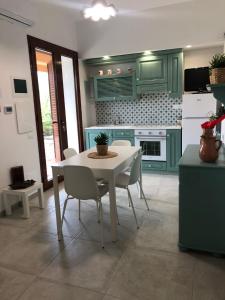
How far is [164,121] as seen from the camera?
16.1 ft

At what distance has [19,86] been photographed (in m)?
3.35

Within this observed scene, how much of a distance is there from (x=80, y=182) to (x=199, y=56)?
3.49 m

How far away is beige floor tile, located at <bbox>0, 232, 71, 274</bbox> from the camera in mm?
2082

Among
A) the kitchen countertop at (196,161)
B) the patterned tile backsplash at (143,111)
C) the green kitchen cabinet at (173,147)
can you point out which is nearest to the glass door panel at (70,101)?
the patterned tile backsplash at (143,111)

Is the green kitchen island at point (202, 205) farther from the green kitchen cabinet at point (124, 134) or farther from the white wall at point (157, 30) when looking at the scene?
the white wall at point (157, 30)

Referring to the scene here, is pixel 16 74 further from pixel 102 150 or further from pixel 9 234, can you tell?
pixel 9 234

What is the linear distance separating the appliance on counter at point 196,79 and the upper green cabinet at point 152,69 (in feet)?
1.28

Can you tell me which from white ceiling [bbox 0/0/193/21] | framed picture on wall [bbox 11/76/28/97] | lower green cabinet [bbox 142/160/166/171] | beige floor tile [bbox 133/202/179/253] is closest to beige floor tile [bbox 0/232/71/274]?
beige floor tile [bbox 133/202/179/253]

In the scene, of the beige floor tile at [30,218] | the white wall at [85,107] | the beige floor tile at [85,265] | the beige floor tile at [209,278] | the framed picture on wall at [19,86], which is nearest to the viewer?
the beige floor tile at [209,278]

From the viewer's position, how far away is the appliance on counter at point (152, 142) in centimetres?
Result: 439

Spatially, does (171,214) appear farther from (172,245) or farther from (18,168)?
(18,168)

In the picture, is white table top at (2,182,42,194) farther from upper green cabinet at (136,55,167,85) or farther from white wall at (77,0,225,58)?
white wall at (77,0,225,58)

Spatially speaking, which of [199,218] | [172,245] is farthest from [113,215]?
[199,218]

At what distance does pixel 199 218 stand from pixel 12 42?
10.2ft
